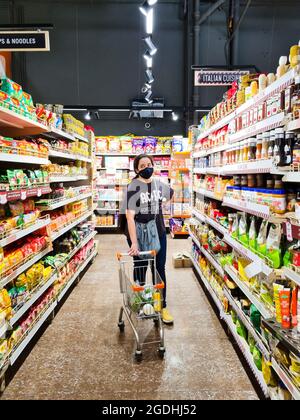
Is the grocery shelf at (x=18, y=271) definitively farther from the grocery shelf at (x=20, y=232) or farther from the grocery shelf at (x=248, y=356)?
the grocery shelf at (x=248, y=356)

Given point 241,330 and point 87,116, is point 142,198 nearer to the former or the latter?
point 241,330

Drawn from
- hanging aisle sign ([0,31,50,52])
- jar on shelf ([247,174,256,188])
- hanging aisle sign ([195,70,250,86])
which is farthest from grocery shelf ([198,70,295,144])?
hanging aisle sign ([0,31,50,52])

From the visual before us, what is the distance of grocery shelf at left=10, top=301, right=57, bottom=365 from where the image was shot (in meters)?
2.47

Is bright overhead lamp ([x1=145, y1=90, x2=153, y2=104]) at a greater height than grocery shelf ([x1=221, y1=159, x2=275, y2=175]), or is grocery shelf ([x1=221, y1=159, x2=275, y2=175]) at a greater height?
bright overhead lamp ([x1=145, y1=90, x2=153, y2=104])

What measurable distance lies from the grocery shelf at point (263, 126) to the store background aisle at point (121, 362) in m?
1.96

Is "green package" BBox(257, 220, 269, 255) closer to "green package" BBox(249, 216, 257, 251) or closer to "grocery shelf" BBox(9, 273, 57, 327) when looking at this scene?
"green package" BBox(249, 216, 257, 251)

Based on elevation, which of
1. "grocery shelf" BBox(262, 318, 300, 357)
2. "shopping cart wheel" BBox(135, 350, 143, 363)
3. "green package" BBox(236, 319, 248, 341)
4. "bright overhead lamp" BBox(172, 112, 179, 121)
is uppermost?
"bright overhead lamp" BBox(172, 112, 179, 121)

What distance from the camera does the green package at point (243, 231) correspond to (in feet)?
8.77

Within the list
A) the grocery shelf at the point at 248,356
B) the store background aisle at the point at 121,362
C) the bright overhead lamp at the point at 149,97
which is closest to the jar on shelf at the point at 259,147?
the grocery shelf at the point at 248,356

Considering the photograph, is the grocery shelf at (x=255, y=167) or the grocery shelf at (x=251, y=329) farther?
the grocery shelf at (x=251, y=329)

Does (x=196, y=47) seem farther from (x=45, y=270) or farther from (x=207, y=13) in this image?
(x=45, y=270)

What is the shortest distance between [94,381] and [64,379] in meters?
0.25

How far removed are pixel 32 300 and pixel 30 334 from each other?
0.31 meters

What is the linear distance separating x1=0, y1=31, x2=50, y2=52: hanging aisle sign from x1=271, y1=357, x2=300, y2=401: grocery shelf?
16.8 ft
